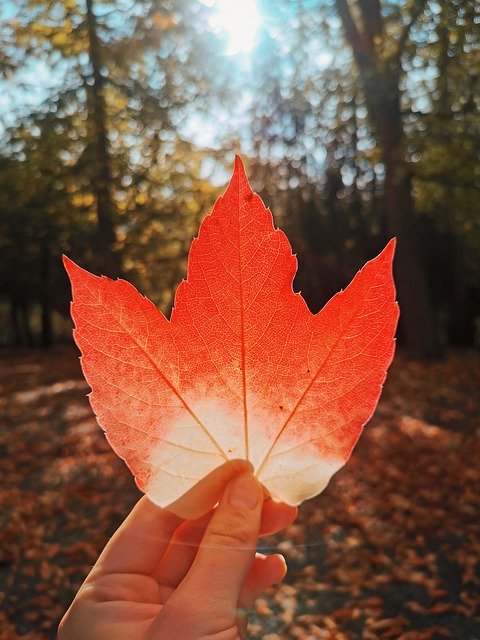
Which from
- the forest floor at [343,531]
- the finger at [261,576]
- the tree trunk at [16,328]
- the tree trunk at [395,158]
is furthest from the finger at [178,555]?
the tree trunk at [16,328]

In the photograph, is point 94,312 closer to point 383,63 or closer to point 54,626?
point 54,626

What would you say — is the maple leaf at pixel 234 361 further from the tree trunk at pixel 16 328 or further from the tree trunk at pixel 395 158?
the tree trunk at pixel 16 328

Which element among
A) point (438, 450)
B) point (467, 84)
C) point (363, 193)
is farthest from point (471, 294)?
point (467, 84)

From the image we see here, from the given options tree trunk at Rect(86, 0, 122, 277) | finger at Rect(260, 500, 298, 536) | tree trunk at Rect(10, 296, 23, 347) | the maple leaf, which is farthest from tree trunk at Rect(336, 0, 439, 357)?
tree trunk at Rect(10, 296, 23, 347)

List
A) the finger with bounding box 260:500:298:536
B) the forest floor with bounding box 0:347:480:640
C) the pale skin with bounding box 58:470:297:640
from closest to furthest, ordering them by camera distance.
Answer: the pale skin with bounding box 58:470:297:640 → the finger with bounding box 260:500:298:536 → the forest floor with bounding box 0:347:480:640

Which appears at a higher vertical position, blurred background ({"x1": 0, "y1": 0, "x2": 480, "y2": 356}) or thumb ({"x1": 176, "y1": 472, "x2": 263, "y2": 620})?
blurred background ({"x1": 0, "y1": 0, "x2": 480, "y2": 356})

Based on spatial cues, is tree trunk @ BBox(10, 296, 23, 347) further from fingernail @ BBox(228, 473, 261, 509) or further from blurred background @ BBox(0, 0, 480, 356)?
fingernail @ BBox(228, 473, 261, 509)

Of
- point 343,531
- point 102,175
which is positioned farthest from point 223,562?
point 102,175
